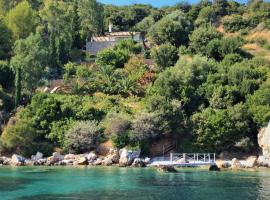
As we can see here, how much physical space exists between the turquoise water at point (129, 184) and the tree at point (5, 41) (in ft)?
118

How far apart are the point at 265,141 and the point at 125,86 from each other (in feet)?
75.8

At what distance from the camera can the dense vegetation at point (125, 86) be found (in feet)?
193

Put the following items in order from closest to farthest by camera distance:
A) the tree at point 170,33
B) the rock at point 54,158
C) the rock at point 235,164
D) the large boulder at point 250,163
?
the rock at point 235,164, the large boulder at point 250,163, the rock at point 54,158, the tree at point 170,33

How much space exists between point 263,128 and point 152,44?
38.7 m

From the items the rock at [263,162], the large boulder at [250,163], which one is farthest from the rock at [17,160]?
the rock at [263,162]

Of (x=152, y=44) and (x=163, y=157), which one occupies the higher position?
(x=152, y=44)

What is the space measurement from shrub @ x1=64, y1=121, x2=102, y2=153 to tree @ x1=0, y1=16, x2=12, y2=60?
27945 mm

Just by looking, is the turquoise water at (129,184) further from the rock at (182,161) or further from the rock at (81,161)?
the rock at (81,161)

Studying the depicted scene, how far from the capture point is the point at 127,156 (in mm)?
55312

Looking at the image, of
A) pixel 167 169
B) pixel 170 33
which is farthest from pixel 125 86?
pixel 167 169

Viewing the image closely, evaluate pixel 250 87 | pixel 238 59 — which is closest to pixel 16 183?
pixel 250 87

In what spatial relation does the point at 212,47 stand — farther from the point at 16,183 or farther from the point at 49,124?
the point at 16,183

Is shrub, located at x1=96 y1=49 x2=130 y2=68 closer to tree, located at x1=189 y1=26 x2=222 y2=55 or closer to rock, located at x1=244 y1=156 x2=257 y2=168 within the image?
tree, located at x1=189 y1=26 x2=222 y2=55

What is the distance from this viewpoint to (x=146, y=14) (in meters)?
119
